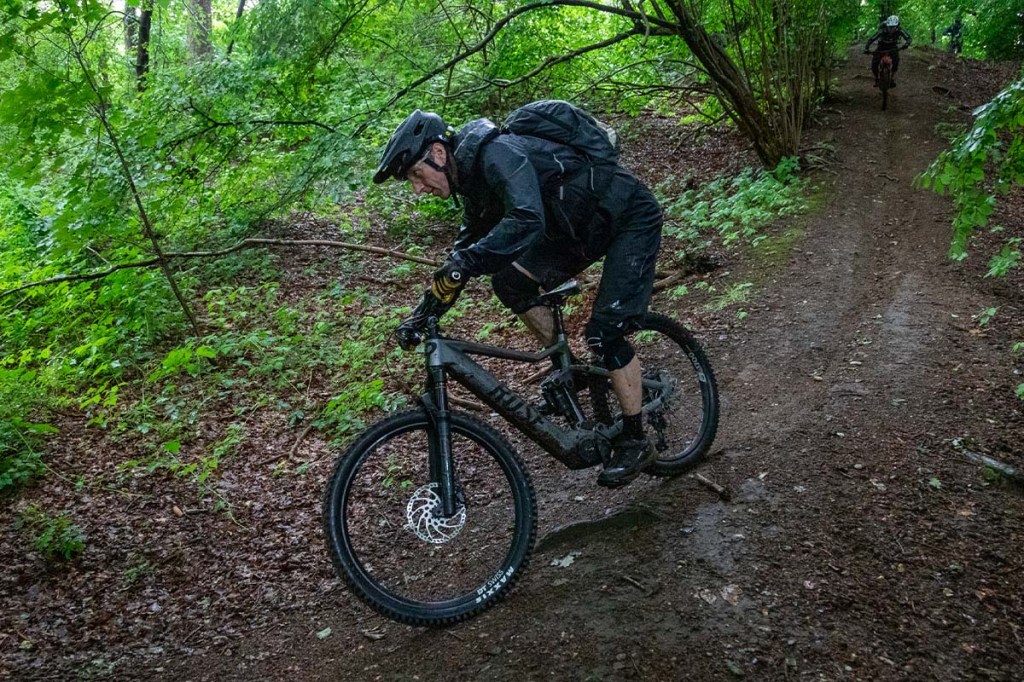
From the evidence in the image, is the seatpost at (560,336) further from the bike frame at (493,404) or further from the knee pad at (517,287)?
the knee pad at (517,287)

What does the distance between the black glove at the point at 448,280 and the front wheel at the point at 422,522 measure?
1.96ft

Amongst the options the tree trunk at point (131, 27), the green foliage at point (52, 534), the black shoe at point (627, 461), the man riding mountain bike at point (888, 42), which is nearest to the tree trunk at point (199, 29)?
the tree trunk at point (131, 27)

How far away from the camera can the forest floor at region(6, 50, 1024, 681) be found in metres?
3.03

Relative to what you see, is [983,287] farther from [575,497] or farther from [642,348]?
[575,497]

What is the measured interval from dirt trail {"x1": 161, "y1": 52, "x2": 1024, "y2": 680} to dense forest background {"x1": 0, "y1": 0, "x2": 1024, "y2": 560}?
1.31 m

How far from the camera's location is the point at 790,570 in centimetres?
337

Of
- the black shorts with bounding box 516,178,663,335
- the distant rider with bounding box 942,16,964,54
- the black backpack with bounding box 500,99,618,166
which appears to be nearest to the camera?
the black backpack with bounding box 500,99,618,166

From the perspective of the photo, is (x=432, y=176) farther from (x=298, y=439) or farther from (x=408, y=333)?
(x=298, y=439)

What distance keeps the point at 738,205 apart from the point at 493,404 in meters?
7.36

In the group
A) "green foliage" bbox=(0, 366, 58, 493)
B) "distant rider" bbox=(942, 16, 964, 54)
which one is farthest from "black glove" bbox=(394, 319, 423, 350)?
"distant rider" bbox=(942, 16, 964, 54)

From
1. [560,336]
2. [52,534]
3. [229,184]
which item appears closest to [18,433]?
[52,534]

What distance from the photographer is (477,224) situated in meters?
3.93

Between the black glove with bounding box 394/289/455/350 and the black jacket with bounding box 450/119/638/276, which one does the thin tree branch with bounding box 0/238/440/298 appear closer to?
the black jacket with bounding box 450/119/638/276

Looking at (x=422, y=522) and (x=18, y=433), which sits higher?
(x=422, y=522)
